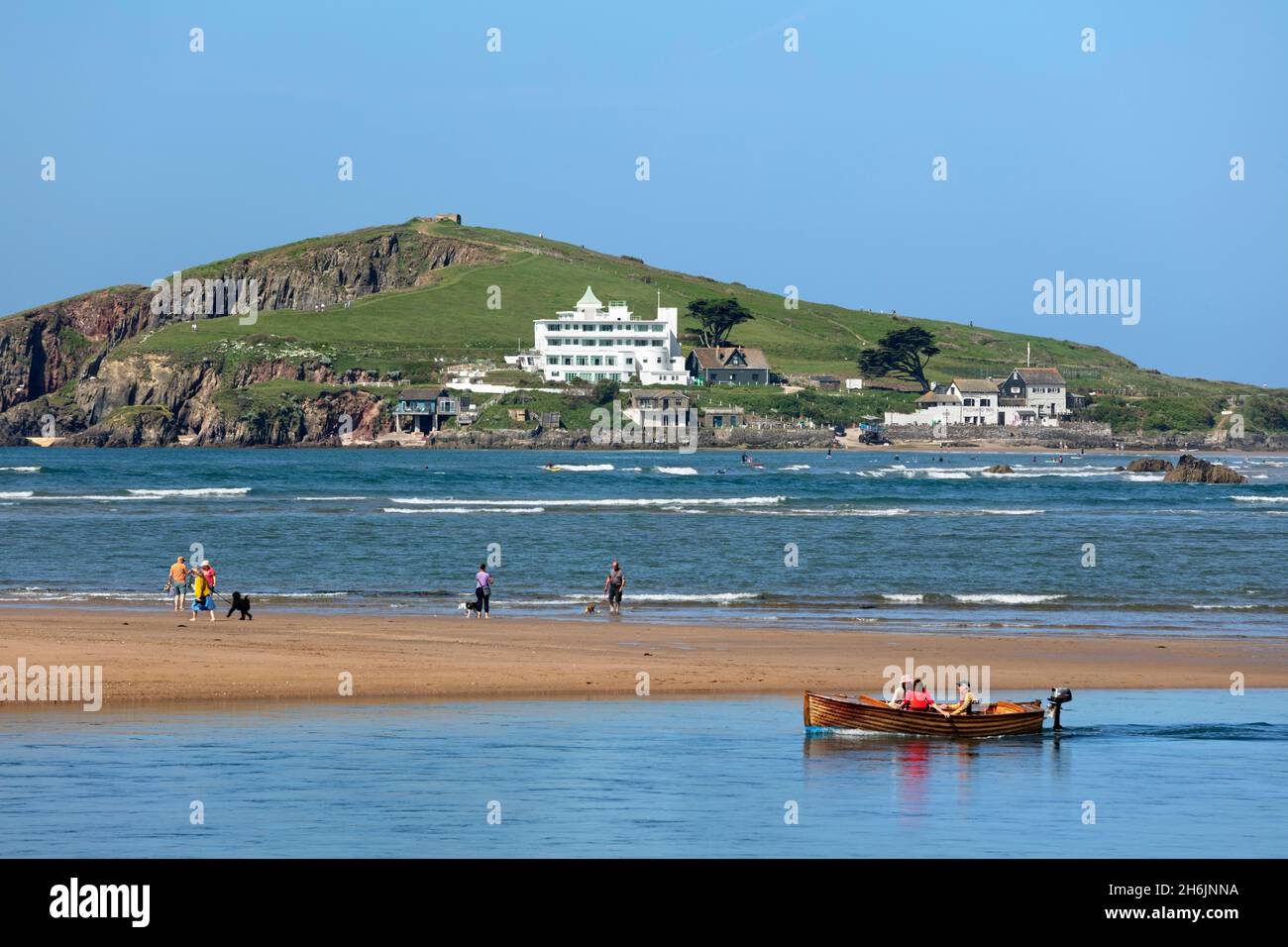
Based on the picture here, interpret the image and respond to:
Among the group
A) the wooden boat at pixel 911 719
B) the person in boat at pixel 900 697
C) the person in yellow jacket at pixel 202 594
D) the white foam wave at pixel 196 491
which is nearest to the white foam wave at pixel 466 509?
the white foam wave at pixel 196 491

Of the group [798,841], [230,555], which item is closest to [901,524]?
[230,555]

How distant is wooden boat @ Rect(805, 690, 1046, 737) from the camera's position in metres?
21.5

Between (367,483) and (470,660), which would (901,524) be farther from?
(367,483)

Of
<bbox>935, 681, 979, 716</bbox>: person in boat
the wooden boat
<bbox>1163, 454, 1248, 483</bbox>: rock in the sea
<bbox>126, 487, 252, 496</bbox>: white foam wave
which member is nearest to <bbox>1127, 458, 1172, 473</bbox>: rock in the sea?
<bbox>1163, 454, 1248, 483</bbox>: rock in the sea

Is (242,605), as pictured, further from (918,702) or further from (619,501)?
Answer: (619,501)

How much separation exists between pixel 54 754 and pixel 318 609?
17.6 m

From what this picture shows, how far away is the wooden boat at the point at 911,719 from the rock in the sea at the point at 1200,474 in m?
102

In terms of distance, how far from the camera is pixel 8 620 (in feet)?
104

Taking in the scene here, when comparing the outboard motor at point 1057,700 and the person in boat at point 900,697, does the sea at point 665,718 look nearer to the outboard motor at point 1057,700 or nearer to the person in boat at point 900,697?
the outboard motor at point 1057,700

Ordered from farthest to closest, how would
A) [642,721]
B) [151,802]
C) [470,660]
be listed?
[470,660] → [642,721] → [151,802]

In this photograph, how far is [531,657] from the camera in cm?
2803

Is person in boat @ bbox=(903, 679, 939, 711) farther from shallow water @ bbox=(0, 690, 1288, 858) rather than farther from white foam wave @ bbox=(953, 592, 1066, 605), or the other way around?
white foam wave @ bbox=(953, 592, 1066, 605)

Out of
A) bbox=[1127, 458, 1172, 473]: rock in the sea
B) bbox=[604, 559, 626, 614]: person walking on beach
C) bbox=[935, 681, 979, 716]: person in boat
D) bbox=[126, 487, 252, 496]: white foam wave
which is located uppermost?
bbox=[1127, 458, 1172, 473]: rock in the sea

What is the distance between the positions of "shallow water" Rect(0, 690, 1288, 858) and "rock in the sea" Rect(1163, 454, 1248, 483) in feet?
325
